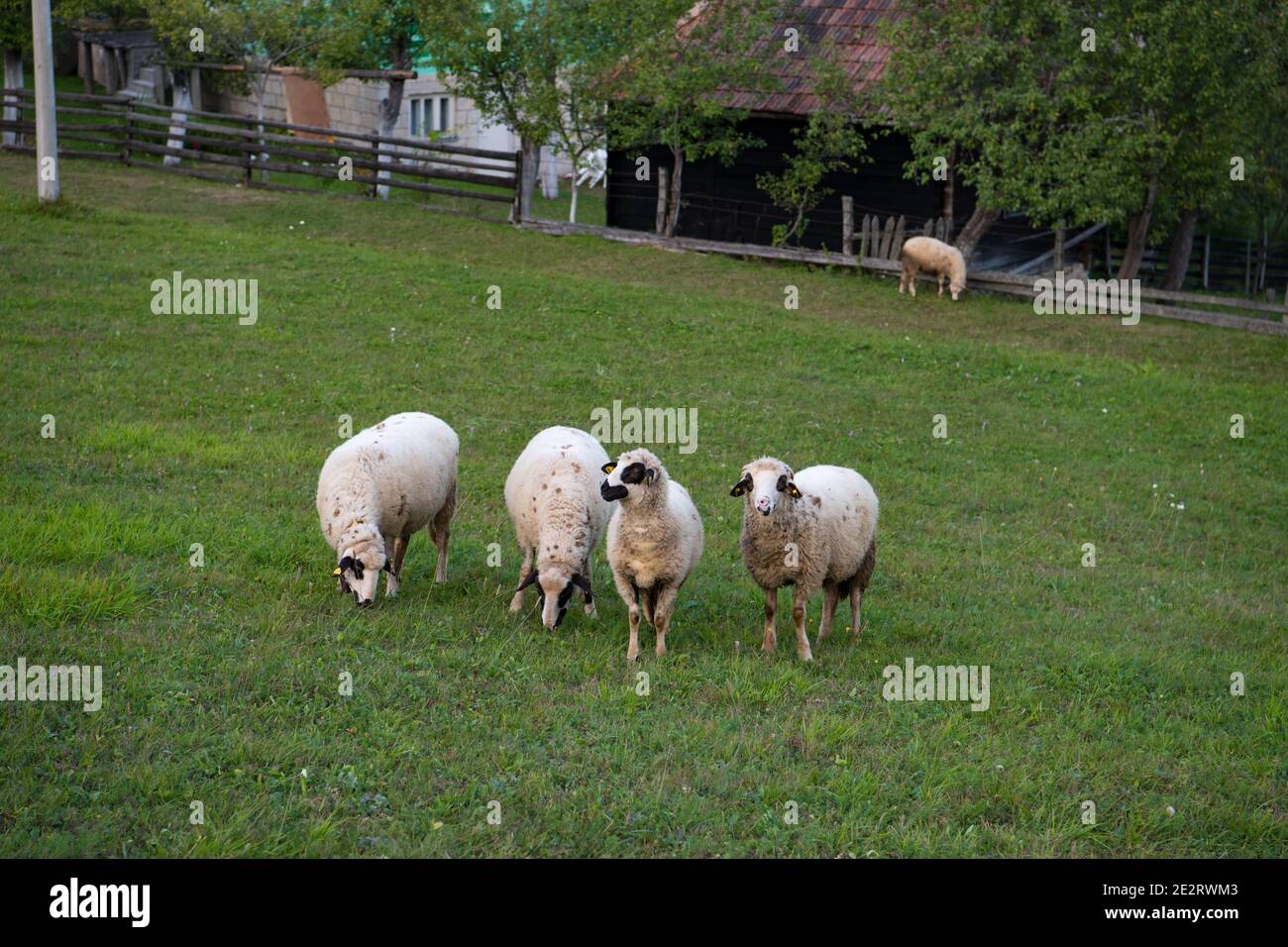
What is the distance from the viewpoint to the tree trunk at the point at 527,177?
92.0 feet

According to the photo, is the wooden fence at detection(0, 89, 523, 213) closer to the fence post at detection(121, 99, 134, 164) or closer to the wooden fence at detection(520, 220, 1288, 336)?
the fence post at detection(121, 99, 134, 164)

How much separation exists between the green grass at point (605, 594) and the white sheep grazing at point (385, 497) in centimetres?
27

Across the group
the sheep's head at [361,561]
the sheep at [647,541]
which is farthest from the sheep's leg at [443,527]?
the sheep at [647,541]

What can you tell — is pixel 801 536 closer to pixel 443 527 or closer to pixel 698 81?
pixel 443 527

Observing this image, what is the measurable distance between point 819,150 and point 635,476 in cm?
2018

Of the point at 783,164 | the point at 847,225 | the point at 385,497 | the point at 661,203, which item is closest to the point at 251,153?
the point at 661,203

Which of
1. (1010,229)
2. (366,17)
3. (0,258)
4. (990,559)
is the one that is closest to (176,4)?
(366,17)

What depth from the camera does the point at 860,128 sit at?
27.8 m

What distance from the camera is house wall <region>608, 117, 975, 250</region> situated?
27.4 metres

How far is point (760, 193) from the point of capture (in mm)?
28844

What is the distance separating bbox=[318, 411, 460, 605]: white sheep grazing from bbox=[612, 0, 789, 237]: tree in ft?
59.0

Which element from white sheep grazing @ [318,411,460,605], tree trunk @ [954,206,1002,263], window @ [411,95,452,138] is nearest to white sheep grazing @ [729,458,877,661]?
white sheep grazing @ [318,411,460,605]
